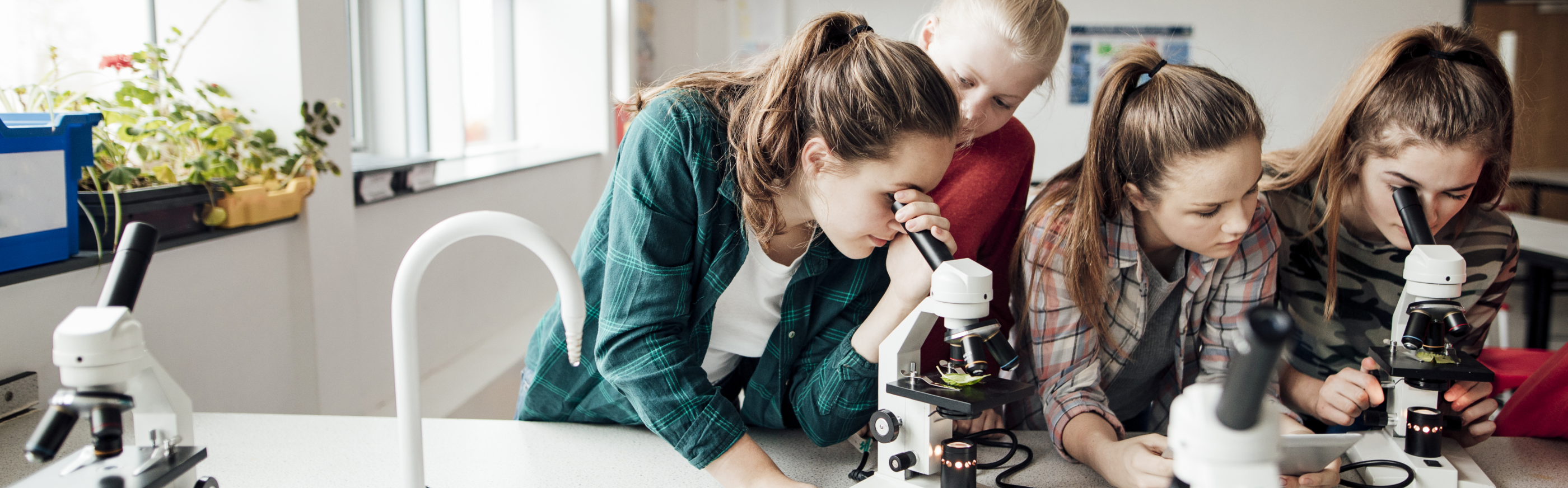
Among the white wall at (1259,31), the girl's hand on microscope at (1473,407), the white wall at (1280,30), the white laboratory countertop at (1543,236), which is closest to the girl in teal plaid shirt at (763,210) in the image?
the girl's hand on microscope at (1473,407)

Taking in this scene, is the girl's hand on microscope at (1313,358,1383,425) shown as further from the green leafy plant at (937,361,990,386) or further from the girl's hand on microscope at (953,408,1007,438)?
the green leafy plant at (937,361,990,386)

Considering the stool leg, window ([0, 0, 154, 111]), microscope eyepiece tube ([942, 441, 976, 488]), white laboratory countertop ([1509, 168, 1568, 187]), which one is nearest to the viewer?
microscope eyepiece tube ([942, 441, 976, 488])

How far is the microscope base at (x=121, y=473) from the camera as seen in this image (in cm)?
72

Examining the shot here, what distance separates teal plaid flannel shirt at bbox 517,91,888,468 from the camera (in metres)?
1.03

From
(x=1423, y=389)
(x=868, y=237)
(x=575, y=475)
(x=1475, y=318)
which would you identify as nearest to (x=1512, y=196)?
(x=1475, y=318)

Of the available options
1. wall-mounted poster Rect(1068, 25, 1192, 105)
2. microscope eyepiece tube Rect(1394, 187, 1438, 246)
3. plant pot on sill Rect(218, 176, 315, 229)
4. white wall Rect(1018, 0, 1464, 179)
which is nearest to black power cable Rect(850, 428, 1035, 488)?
microscope eyepiece tube Rect(1394, 187, 1438, 246)

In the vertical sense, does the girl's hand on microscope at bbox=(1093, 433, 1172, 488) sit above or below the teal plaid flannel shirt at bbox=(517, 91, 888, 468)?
below

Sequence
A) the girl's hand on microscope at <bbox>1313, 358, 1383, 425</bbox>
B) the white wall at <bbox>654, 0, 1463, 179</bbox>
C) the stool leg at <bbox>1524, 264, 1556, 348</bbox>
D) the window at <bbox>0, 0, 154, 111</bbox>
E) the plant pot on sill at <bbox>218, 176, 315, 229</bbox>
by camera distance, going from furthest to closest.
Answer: the white wall at <bbox>654, 0, 1463, 179</bbox> → the stool leg at <bbox>1524, 264, 1556, 348</bbox> → the plant pot on sill at <bbox>218, 176, 315, 229</bbox> → the window at <bbox>0, 0, 154, 111</bbox> → the girl's hand on microscope at <bbox>1313, 358, 1383, 425</bbox>

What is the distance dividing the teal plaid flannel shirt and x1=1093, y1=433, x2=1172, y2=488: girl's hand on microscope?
0.95 feet

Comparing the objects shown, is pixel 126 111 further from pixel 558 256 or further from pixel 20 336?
pixel 558 256

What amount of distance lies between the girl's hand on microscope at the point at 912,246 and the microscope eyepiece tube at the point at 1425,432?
0.59m

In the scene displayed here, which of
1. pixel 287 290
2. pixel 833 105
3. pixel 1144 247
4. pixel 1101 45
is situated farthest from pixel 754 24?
pixel 833 105

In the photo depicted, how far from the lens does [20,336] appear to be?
1263mm

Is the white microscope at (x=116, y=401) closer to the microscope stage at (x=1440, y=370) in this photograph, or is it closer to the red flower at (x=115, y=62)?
the red flower at (x=115, y=62)
